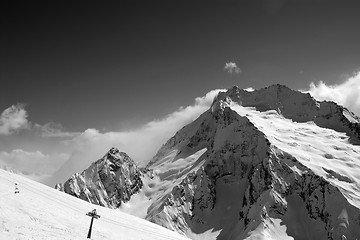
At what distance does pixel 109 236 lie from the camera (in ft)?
163

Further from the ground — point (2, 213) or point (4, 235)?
point (2, 213)

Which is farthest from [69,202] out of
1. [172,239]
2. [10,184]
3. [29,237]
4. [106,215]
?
[29,237]

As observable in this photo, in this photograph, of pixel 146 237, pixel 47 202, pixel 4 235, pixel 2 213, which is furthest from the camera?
pixel 146 237

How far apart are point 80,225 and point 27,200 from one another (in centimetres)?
934

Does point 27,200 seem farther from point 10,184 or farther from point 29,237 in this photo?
point 29,237

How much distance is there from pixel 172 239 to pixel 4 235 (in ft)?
117

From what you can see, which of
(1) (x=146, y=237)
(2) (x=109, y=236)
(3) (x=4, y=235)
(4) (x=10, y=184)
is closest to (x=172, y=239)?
(1) (x=146, y=237)

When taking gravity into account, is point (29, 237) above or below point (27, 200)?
below

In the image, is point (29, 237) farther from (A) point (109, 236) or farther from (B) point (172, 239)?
(B) point (172, 239)

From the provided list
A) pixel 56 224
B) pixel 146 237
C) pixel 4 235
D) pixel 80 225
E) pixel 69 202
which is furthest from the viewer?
pixel 69 202

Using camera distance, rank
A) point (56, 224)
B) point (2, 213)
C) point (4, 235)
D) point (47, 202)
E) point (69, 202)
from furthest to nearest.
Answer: point (69, 202)
point (47, 202)
point (56, 224)
point (2, 213)
point (4, 235)

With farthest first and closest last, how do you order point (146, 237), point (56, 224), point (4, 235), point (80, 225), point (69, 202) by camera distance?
point (69, 202) < point (146, 237) < point (80, 225) < point (56, 224) < point (4, 235)

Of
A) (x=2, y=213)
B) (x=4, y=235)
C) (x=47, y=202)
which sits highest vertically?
(x=47, y=202)

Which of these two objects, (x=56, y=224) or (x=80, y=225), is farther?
(x=80, y=225)
